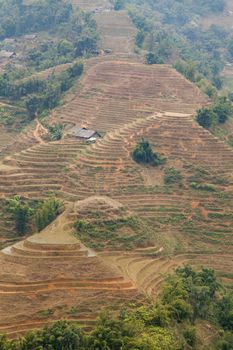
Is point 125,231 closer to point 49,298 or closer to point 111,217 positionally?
point 111,217

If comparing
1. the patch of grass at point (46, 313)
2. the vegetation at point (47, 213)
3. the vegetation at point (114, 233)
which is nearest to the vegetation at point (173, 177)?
the vegetation at point (114, 233)

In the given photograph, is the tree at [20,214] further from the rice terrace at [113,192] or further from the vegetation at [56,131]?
the vegetation at [56,131]

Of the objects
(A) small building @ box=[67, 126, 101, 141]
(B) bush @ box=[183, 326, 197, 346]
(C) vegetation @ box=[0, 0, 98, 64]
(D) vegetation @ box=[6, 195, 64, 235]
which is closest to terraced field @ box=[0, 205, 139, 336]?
(B) bush @ box=[183, 326, 197, 346]

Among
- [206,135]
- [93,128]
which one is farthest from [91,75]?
[206,135]

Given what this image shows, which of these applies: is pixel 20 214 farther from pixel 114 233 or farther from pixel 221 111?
pixel 221 111

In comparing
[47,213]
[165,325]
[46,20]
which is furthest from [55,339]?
[46,20]

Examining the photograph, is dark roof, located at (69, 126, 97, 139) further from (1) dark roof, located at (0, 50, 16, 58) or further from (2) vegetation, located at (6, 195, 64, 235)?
(1) dark roof, located at (0, 50, 16, 58)

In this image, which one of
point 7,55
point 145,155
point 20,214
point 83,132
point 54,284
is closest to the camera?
point 54,284
